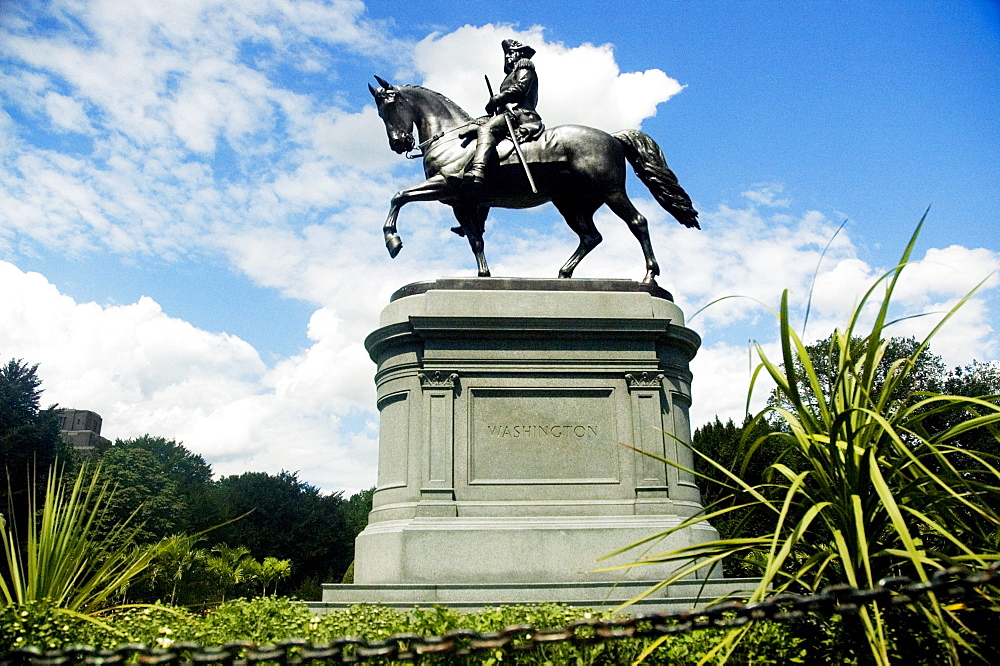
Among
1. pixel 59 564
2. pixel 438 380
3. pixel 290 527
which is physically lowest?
pixel 59 564

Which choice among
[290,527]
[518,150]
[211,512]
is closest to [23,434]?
[290,527]

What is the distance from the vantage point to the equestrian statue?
11781 mm

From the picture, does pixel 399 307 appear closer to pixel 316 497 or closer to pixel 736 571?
pixel 736 571

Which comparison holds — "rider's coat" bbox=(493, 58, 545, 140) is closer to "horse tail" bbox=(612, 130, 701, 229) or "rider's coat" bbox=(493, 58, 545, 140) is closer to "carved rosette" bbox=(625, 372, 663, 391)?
"horse tail" bbox=(612, 130, 701, 229)

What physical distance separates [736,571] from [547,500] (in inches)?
821

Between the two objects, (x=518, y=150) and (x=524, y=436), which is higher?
(x=518, y=150)

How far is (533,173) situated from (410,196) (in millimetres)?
1802

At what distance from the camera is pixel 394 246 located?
37.9ft

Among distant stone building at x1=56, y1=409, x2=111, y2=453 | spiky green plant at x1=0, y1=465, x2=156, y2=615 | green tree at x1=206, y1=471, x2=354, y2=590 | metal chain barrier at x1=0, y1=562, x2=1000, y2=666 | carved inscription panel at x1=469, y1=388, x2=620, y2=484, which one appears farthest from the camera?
distant stone building at x1=56, y1=409, x2=111, y2=453

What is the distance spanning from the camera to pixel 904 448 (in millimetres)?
3990

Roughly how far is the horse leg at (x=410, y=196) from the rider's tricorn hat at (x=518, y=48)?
250 cm

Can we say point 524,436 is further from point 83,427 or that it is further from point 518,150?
point 83,427

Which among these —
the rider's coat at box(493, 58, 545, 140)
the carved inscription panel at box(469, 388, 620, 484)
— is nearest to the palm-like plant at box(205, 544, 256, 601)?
the carved inscription panel at box(469, 388, 620, 484)

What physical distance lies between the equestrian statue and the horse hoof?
0.5 inches
